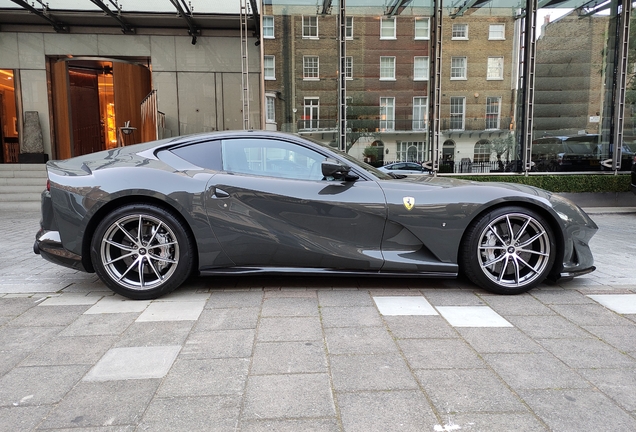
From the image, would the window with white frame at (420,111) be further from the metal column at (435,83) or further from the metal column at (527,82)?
the metal column at (527,82)

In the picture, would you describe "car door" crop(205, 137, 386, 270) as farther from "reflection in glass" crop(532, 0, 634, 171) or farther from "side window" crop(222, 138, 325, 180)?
"reflection in glass" crop(532, 0, 634, 171)

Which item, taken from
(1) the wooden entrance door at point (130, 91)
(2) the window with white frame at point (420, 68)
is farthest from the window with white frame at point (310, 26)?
(1) the wooden entrance door at point (130, 91)

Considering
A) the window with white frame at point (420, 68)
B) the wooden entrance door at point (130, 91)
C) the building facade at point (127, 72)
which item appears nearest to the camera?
the window with white frame at point (420, 68)

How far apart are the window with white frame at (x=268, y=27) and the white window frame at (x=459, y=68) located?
15.8 ft

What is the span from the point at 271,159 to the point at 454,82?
9244mm

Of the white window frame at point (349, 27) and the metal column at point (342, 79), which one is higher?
the white window frame at point (349, 27)

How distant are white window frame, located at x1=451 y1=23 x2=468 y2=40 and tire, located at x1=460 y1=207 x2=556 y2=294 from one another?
930 centimetres

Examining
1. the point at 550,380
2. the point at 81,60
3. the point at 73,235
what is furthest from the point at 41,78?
the point at 550,380

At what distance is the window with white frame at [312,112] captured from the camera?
11.4 m

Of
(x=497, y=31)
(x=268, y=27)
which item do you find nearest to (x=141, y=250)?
(x=268, y=27)

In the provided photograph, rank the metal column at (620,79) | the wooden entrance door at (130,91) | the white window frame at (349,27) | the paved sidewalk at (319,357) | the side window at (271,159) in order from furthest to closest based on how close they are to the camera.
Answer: the wooden entrance door at (130,91) → the white window frame at (349,27) → the metal column at (620,79) → the side window at (271,159) → the paved sidewalk at (319,357)

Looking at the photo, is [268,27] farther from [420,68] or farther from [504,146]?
[504,146]

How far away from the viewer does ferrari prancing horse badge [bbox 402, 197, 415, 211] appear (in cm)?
337

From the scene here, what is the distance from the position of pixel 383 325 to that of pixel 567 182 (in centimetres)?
932
